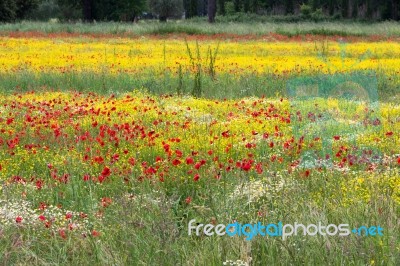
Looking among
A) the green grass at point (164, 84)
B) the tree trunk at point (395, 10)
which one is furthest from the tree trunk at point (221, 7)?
the green grass at point (164, 84)

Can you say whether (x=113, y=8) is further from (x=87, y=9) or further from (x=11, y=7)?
(x=11, y=7)

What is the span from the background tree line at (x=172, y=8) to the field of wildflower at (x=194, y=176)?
4247cm

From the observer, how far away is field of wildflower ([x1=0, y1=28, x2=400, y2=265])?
4.26 meters

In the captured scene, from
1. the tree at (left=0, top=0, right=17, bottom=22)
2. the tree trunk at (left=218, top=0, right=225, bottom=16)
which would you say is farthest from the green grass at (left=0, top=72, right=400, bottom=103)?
the tree trunk at (left=218, top=0, right=225, bottom=16)

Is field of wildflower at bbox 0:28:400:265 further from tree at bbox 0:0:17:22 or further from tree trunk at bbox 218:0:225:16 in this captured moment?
tree trunk at bbox 218:0:225:16

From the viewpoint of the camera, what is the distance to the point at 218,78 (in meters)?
15.7

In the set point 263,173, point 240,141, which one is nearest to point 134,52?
point 240,141

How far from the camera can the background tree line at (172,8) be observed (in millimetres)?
58938

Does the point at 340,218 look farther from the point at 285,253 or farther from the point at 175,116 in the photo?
the point at 175,116

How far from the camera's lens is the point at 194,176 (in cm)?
600

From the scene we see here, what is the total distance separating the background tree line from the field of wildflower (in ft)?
139

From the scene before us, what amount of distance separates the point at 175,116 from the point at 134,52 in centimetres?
1546

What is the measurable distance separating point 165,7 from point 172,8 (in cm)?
75

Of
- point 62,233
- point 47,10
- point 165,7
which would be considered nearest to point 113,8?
point 165,7
